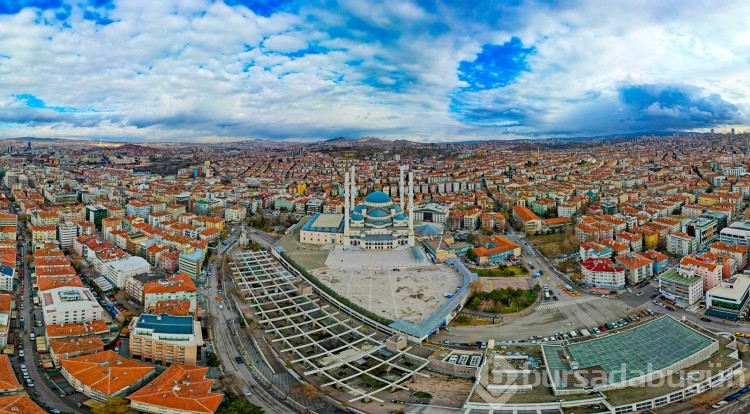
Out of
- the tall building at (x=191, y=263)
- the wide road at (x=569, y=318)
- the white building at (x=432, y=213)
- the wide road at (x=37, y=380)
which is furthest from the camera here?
the white building at (x=432, y=213)

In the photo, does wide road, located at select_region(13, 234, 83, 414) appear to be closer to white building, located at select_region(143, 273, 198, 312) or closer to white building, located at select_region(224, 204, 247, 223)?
white building, located at select_region(143, 273, 198, 312)

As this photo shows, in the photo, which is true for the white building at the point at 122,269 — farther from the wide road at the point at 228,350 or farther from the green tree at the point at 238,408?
the green tree at the point at 238,408

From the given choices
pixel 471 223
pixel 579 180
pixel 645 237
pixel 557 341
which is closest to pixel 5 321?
pixel 557 341

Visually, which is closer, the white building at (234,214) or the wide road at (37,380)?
the wide road at (37,380)

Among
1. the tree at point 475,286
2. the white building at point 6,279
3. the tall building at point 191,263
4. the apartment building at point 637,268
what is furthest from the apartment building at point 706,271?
the white building at point 6,279

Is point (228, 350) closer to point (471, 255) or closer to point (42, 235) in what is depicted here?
point (471, 255)

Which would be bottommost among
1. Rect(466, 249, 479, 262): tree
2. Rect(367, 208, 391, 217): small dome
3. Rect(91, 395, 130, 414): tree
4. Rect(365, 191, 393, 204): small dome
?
Rect(91, 395, 130, 414): tree

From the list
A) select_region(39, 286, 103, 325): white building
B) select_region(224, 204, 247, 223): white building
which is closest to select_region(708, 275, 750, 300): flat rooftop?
select_region(39, 286, 103, 325): white building
